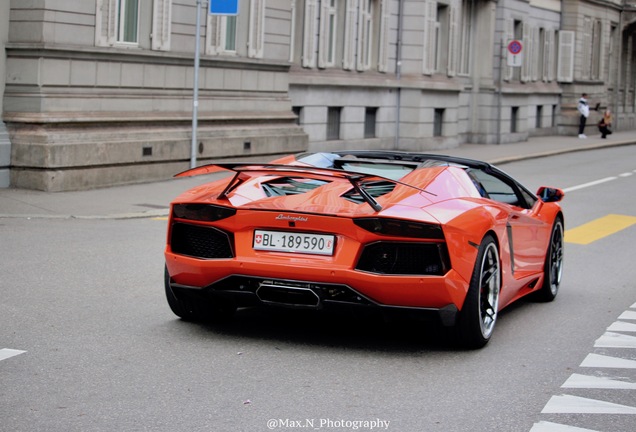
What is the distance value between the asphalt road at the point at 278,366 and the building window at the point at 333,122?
65.3 ft

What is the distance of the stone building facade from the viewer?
60.6 feet

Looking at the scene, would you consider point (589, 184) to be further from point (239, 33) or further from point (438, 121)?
point (438, 121)

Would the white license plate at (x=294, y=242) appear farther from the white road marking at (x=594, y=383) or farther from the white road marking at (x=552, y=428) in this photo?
the white road marking at (x=552, y=428)

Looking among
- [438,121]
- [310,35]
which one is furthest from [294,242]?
[438,121]

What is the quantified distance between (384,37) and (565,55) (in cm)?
1902

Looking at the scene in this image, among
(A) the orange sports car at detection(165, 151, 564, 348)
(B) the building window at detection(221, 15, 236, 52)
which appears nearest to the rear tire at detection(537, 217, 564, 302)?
(A) the orange sports car at detection(165, 151, 564, 348)

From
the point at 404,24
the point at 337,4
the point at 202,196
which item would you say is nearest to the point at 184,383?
the point at 202,196

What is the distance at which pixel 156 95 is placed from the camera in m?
21.2

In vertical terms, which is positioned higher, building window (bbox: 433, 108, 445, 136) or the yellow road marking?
building window (bbox: 433, 108, 445, 136)

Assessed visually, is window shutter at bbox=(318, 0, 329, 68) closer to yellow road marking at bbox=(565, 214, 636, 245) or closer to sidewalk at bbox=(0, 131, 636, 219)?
sidewalk at bbox=(0, 131, 636, 219)

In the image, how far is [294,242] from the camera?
748cm

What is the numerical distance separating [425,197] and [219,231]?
4.26 ft

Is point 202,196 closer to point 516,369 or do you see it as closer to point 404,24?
point 516,369

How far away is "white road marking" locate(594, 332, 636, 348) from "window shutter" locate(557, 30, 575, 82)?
42.9 m
